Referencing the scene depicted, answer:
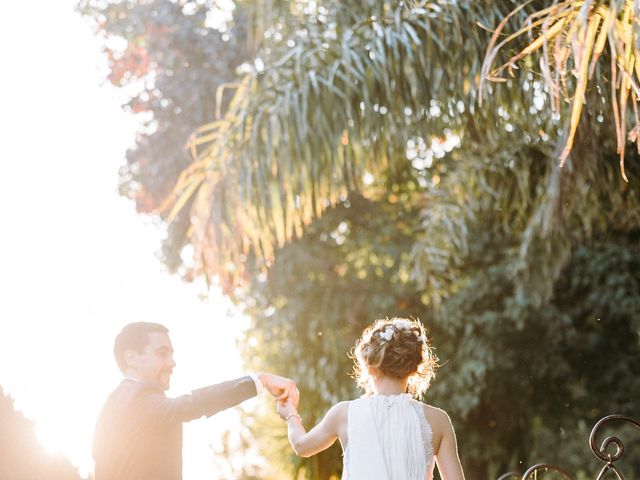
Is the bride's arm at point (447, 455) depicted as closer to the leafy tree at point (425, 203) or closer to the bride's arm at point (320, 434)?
the bride's arm at point (320, 434)

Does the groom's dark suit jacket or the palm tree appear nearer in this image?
the groom's dark suit jacket

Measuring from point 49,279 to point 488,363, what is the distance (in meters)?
5.08

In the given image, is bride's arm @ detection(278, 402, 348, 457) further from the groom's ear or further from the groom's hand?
the groom's ear

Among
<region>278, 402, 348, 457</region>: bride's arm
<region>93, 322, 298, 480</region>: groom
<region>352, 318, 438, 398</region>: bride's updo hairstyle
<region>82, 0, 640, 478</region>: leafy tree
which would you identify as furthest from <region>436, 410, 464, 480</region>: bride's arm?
<region>82, 0, 640, 478</region>: leafy tree

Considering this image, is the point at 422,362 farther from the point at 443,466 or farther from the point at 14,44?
the point at 14,44

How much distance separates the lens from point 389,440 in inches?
171

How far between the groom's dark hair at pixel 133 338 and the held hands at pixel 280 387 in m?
0.44

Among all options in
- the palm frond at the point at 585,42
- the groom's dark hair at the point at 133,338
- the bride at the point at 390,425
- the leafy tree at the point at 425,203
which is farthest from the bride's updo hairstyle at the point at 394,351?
the leafy tree at the point at 425,203

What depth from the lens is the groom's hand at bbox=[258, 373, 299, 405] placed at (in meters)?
4.45

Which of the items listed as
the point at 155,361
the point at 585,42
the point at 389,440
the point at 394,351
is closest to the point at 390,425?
the point at 389,440

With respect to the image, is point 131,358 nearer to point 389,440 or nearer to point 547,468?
point 389,440

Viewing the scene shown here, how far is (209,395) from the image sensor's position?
13.6ft

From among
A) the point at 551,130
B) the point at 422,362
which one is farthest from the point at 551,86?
the point at 551,130

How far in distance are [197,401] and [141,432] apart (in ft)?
0.69
